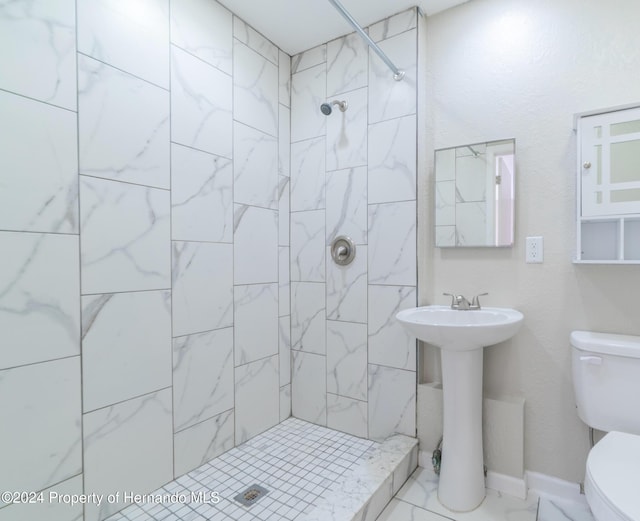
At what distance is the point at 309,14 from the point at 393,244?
1.34m

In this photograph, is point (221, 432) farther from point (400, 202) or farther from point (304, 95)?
point (304, 95)

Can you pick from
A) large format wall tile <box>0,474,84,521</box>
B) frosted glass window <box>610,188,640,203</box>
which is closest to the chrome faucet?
frosted glass window <box>610,188,640,203</box>

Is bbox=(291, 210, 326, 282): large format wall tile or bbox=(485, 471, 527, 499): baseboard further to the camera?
bbox=(291, 210, 326, 282): large format wall tile

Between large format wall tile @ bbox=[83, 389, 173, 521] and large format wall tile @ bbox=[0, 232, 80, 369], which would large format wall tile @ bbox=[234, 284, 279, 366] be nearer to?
large format wall tile @ bbox=[83, 389, 173, 521]

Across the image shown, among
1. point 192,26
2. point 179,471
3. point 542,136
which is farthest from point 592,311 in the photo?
point 192,26

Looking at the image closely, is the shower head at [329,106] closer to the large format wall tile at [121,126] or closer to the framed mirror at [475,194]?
the framed mirror at [475,194]

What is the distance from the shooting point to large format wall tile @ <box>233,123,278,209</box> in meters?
2.02

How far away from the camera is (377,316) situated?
2.07m

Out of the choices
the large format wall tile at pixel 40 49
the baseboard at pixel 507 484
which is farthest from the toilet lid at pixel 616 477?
the large format wall tile at pixel 40 49

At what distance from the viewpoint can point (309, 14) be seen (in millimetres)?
1983

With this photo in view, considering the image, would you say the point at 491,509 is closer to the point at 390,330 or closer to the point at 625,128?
the point at 390,330

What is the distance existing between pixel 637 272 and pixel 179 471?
2.22 m

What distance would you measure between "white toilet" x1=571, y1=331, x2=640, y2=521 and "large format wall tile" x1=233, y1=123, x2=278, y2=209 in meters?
1.72

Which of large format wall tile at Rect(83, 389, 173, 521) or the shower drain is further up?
large format wall tile at Rect(83, 389, 173, 521)
